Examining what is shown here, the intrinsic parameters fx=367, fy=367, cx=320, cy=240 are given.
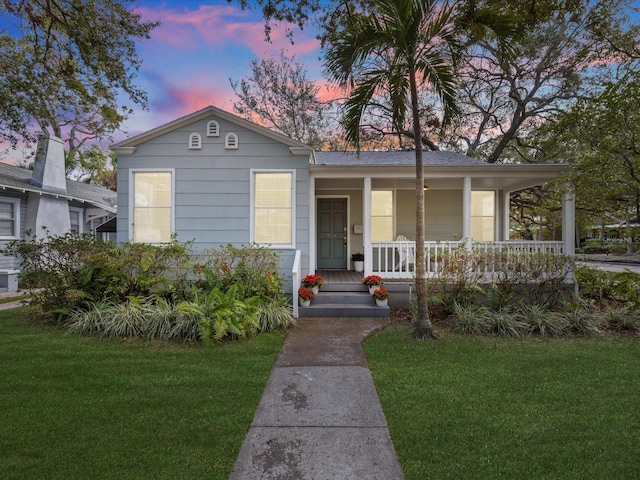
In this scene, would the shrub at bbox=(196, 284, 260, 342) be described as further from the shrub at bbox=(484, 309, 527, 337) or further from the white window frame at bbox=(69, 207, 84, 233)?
the white window frame at bbox=(69, 207, 84, 233)

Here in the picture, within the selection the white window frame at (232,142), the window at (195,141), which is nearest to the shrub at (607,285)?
the white window frame at (232,142)

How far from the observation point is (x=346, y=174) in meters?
8.05

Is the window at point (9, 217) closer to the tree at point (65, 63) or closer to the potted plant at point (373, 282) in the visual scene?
the tree at point (65, 63)

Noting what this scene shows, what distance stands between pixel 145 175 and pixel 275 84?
13350 mm

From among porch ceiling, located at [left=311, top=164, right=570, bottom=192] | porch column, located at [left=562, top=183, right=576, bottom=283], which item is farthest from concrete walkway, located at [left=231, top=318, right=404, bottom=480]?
porch column, located at [left=562, top=183, right=576, bottom=283]

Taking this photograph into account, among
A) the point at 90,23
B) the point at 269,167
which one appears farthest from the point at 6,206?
the point at 269,167

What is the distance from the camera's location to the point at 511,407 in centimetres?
336

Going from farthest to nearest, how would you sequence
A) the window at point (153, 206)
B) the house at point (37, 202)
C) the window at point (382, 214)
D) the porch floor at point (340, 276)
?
the house at point (37, 202), the window at point (382, 214), the porch floor at point (340, 276), the window at point (153, 206)

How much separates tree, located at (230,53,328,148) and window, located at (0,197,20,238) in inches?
439

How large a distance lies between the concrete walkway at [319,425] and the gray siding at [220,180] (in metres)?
3.59

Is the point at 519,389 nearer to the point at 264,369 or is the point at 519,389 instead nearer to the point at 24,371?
the point at 264,369

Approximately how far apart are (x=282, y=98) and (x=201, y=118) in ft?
40.9

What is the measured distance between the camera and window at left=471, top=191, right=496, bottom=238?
10250 mm

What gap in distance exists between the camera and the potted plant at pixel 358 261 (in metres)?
9.74
